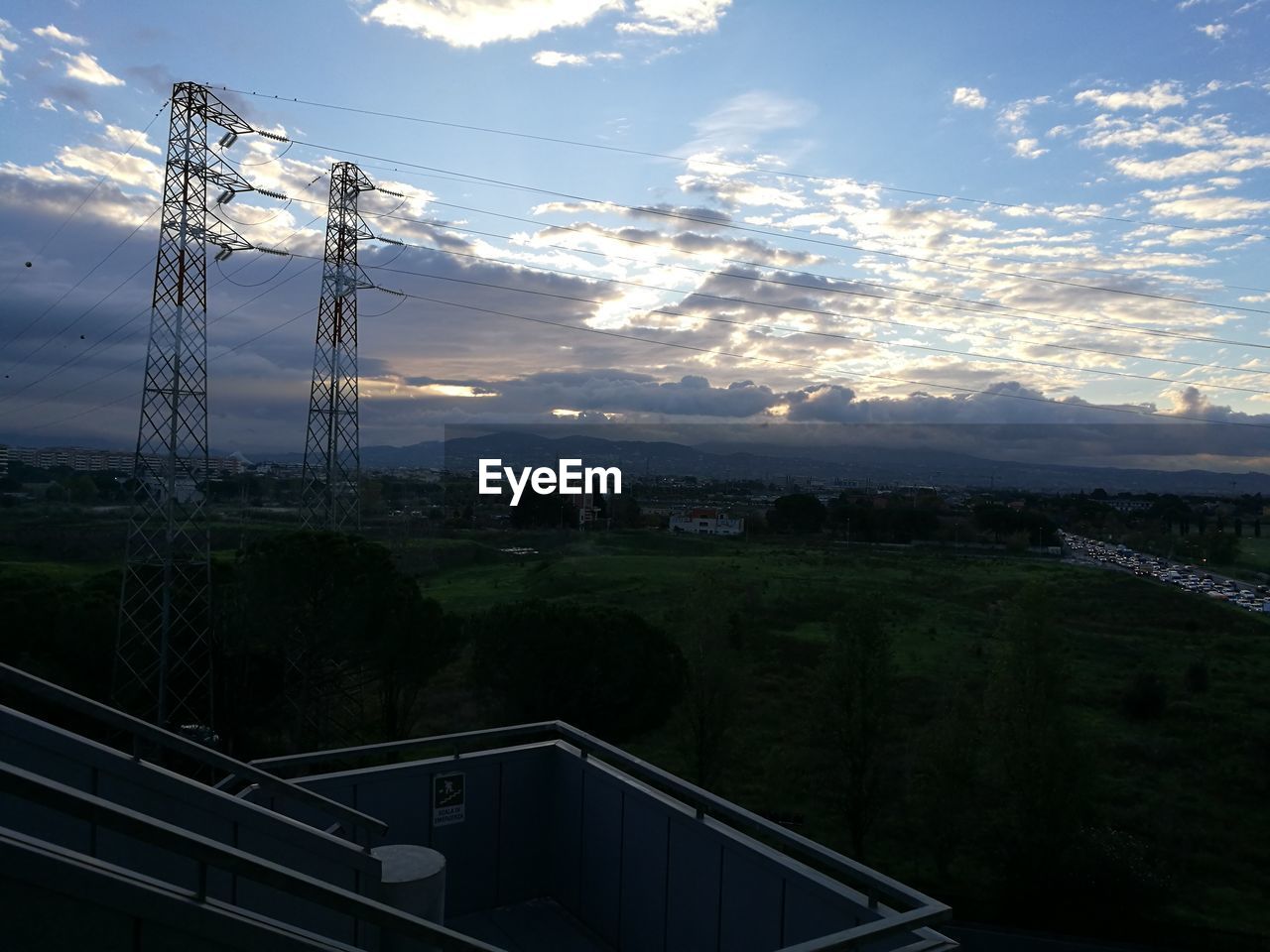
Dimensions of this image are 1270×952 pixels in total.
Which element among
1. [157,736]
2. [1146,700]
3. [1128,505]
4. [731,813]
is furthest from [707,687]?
[1128,505]

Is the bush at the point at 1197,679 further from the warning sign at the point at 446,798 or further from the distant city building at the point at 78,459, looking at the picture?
the distant city building at the point at 78,459

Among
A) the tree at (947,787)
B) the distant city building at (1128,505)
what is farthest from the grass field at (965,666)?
the distant city building at (1128,505)

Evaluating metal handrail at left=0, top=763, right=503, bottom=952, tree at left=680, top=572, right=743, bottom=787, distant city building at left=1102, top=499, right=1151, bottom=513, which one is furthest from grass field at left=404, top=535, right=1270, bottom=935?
metal handrail at left=0, top=763, right=503, bottom=952

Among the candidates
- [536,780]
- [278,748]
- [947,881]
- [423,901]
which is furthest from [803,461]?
[423,901]

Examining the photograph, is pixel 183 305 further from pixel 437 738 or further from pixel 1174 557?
pixel 1174 557

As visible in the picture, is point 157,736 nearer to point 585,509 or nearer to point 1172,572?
point 585,509
